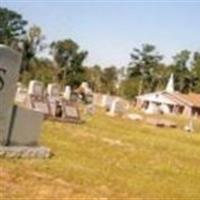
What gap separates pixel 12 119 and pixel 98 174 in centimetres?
233

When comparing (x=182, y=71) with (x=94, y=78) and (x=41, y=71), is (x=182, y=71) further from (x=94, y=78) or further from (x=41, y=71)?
(x=41, y=71)

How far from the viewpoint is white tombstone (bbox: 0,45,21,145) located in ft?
42.2

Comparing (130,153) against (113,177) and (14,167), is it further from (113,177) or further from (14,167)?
(14,167)

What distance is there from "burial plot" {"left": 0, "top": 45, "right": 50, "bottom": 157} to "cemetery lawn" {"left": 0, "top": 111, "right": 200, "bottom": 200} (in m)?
0.38

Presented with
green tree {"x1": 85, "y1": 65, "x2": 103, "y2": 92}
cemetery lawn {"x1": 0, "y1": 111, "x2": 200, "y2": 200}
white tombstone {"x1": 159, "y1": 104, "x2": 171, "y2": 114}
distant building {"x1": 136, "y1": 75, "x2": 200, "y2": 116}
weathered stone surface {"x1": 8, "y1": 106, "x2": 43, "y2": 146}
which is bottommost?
cemetery lawn {"x1": 0, "y1": 111, "x2": 200, "y2": 200}

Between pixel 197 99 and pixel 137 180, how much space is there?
79165mm

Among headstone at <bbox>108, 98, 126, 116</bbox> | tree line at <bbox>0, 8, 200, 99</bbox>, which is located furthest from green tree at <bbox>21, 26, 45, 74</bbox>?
headstone at <bbox>108, 98, 126, 116</bbox>

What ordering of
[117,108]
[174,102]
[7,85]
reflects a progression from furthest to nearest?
[174,102] < [117,108] < [7,85]

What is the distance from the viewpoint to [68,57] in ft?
352

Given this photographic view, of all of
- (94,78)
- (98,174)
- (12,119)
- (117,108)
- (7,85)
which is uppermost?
(94,78)

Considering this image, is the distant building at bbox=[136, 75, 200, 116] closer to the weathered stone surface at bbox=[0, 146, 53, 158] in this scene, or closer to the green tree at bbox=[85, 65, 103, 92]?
the green tree at bbox=[85, 65, 103, 92]

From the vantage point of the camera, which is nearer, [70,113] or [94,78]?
[70,113]

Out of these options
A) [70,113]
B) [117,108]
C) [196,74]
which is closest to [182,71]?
[196,74]

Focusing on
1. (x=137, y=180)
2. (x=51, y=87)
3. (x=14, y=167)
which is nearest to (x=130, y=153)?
(x=137, y=180)
